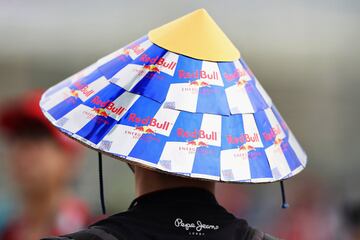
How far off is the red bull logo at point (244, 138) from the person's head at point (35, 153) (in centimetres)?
181

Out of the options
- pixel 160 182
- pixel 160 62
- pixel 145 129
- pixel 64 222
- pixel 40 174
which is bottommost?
pixel 64 222

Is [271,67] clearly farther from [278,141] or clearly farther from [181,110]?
[181,110]

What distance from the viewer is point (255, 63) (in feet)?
19.0

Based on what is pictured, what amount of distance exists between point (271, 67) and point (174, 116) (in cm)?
445

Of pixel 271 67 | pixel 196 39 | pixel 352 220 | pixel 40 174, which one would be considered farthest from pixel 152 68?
pixel 352 220

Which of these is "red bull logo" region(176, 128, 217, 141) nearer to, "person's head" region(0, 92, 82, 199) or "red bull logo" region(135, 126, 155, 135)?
"red bull logo" region(135, 126, 155, 135)

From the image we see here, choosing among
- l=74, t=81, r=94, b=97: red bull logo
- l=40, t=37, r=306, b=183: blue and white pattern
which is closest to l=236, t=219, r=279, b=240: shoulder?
l=40, t=37, r=306, b=183: blue and white pattern

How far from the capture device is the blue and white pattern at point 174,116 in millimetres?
1483

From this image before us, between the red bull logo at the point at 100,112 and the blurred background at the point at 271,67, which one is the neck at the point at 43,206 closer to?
the blurred background at the point at 271,67

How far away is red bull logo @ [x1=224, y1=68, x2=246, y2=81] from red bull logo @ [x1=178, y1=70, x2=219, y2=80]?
0.08ft

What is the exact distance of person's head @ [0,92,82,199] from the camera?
10.7ft

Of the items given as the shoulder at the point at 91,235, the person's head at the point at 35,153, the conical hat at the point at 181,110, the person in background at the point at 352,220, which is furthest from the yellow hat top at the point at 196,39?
the person in background at the point at 352,220

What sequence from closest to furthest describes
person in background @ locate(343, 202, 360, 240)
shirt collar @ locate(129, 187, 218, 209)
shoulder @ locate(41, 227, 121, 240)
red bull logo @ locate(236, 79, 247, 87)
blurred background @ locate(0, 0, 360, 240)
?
shoulder @ locate(41, 227, 121, 240), shirt collar @ locate(129, 187, 218, 209), red bull logo @ locate(236, 79, 247, 87), blurred background @ locate(0, 0, 360, 240), person in background @ locate(343, 202, 360, 240)

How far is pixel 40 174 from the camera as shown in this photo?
327 cm
